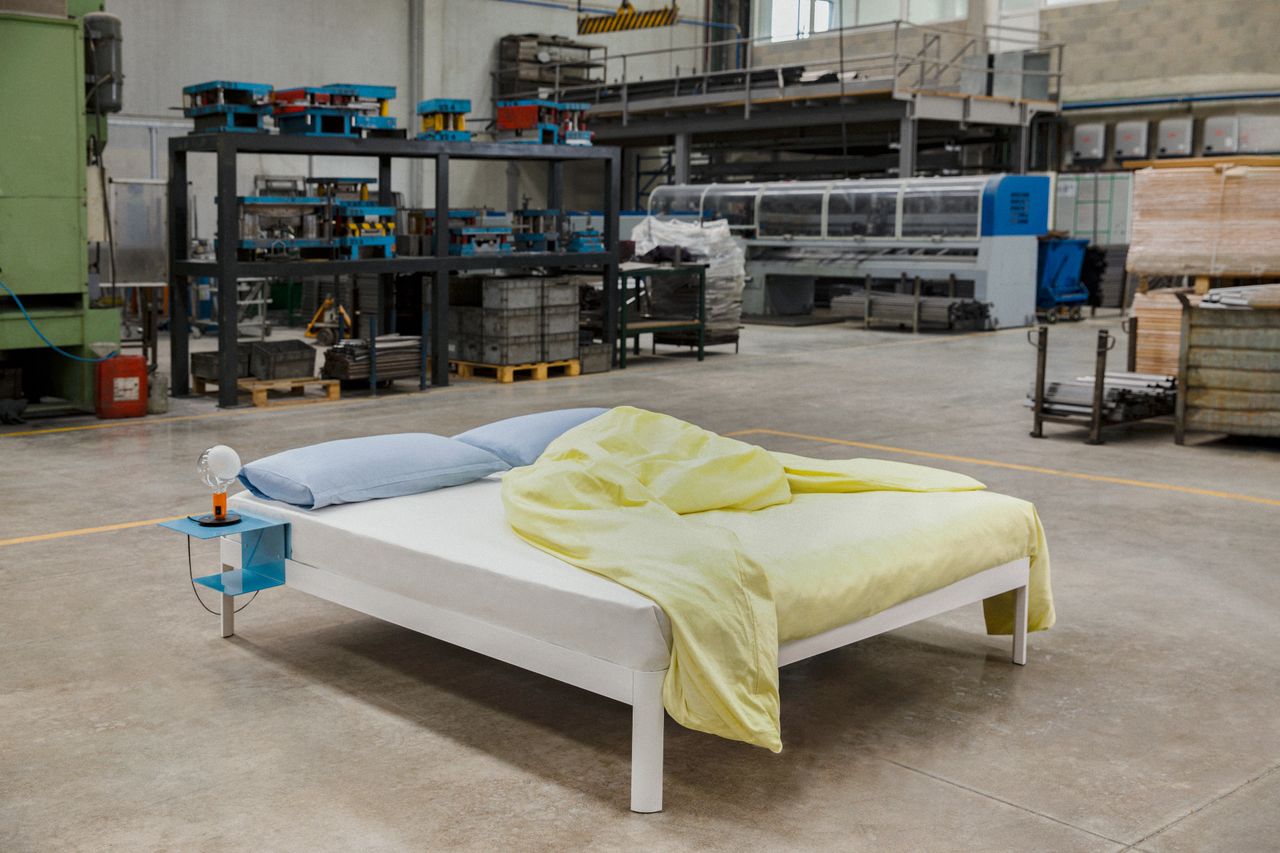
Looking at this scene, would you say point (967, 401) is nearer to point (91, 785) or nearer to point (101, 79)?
point (101, 79)

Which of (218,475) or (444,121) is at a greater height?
(444,121)

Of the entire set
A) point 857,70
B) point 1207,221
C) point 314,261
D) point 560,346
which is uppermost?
point 857,70

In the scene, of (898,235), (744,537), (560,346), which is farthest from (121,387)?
(898,235)

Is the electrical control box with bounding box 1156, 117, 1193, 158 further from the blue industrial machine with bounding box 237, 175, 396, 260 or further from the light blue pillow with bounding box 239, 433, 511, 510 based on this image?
the light blue pillow with bounding box 239, 433, 511, 510

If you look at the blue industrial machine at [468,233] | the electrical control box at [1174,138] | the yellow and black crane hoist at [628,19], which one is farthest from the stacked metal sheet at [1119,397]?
the yellow and black crane hoist at [628,19]

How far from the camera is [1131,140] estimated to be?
73.0 feet

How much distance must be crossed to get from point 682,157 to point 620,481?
67.3 feet

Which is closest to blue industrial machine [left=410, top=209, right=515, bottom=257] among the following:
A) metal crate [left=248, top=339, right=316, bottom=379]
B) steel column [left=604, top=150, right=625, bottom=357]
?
steel column [left=604, top=150, right=625, bottom=357]

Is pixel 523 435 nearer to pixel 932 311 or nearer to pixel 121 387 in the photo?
pixel 121 387

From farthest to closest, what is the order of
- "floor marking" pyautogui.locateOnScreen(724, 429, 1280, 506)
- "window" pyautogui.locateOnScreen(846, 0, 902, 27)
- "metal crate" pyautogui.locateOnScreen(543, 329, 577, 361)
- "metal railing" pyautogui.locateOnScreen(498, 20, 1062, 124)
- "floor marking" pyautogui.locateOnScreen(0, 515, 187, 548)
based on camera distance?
"window" pyautogui.locateOnScreen(846, 0, 902, 27) < "metal railing" pyautogui.locateOnScreen(498, 20, 1062, 124) < "metal crate" pyautogui.locateOnScreen(543, 329, 577, 361) < "floor marking" pyautogui.locateOnScreen(724, 429, 1280, 506) < "floor marking" pyautogui.locateOnScreen(0, 515, 187, 548)

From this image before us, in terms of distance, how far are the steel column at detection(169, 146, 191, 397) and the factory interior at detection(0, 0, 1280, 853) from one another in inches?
1.5

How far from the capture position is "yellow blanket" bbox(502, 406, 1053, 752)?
341 centimetres

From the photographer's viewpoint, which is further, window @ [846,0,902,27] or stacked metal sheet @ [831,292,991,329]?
window @ [846,0,902,27]

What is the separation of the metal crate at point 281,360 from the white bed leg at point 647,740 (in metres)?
8.21
